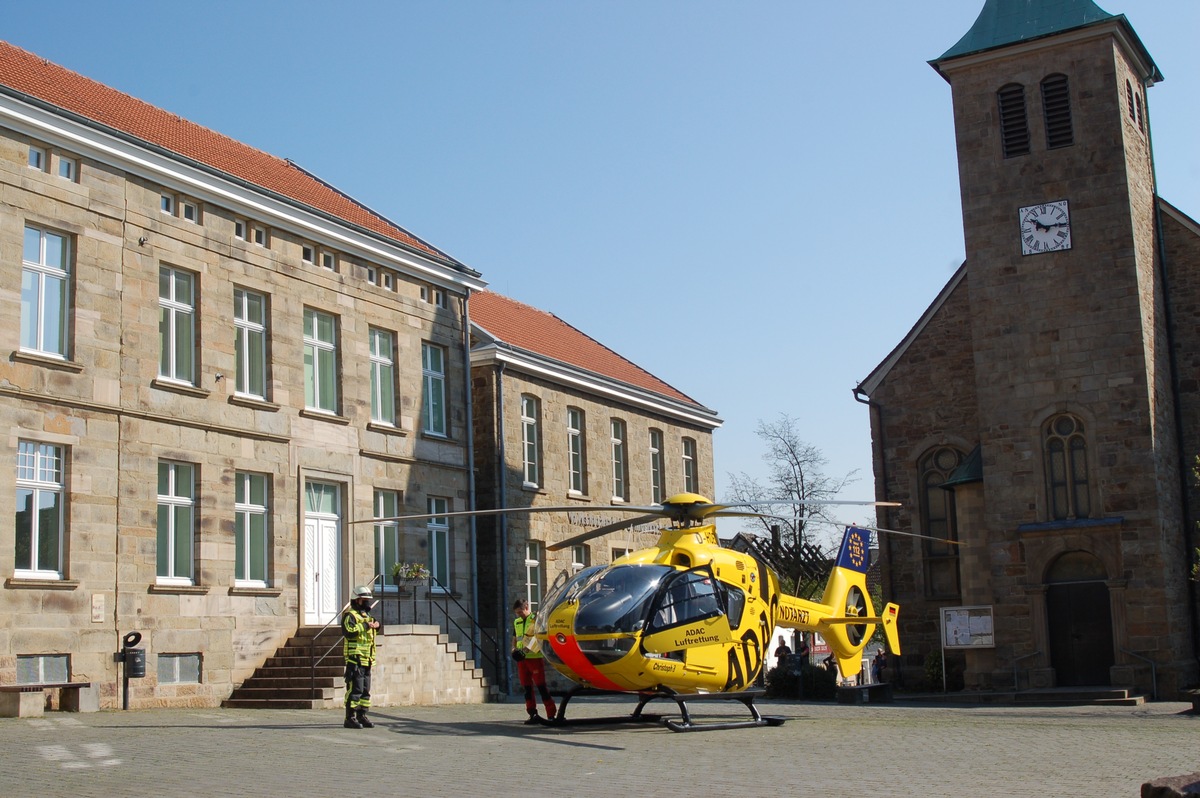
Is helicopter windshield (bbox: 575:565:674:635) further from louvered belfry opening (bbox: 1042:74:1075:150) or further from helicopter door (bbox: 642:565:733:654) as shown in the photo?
louvered belfry opening (bbox: 1042:74:1075:150)

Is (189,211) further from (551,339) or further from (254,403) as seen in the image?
(551,339)

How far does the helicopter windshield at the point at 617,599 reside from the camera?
52.5 ft

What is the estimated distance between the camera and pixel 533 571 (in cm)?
3027

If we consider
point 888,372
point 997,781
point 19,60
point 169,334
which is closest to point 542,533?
point 888,372

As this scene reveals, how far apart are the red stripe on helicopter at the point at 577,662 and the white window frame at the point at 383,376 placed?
34.3 ft

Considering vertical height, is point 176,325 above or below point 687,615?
above

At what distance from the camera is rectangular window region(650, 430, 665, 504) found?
116ft

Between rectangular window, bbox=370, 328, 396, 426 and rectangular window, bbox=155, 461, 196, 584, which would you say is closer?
rectangular window, bbox=155, 461, 196, 584

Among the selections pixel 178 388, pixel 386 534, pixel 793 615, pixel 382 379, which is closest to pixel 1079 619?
pixel 793 615

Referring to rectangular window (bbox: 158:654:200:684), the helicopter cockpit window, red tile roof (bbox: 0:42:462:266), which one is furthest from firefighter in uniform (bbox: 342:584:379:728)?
red tile roof (bbox: 0:42:462:266)

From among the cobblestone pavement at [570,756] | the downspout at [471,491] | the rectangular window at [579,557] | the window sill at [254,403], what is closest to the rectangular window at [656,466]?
the rectangular window at [579,557]

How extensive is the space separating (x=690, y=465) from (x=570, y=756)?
24.6 m

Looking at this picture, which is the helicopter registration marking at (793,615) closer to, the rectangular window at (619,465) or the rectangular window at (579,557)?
the rectangular window at (579,557)

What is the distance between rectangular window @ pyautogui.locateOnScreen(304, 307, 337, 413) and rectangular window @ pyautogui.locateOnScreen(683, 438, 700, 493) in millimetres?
14661
